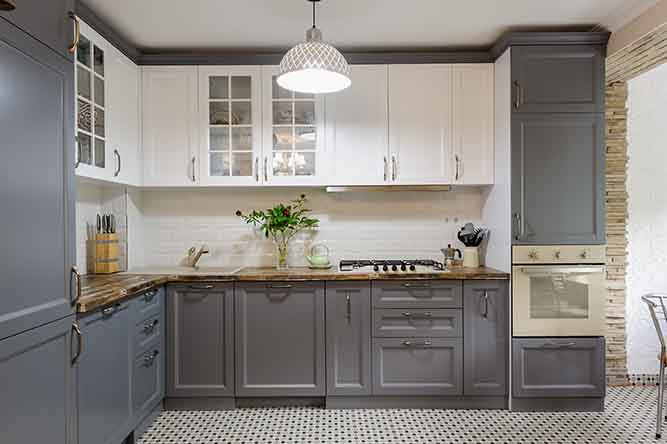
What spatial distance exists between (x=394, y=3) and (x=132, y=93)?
6.12ft

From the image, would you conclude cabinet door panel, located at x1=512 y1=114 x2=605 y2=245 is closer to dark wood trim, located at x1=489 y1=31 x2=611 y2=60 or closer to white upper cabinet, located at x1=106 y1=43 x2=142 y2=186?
dark wood trim, located at x1=489 y1=31 x2=611 y2=60

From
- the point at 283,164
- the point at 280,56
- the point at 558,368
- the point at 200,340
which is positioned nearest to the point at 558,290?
the point at 558,368

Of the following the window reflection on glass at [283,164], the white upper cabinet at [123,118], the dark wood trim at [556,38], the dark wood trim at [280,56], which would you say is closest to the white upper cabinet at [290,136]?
the window reflection on glass at [283,164]

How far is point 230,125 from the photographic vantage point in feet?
10.7

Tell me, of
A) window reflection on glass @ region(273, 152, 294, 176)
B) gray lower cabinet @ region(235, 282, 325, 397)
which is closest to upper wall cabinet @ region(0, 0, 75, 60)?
window reflection on glass @ region(273, 152, 294, 176)

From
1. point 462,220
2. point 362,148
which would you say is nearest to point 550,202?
point 462,220

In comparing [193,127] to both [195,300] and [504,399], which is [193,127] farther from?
[504,399]

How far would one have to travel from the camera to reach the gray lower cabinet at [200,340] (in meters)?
2.99

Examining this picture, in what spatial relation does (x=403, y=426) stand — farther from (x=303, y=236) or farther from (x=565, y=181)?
(x=565, y=181)

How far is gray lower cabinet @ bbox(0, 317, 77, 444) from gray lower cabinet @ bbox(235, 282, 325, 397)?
1.24 m

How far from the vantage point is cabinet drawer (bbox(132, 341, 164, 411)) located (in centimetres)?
257

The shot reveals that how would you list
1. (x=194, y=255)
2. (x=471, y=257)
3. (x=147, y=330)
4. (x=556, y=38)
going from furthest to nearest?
(x=194, y=255), (x=471, y=257), (x=556, y=38), (x=147, y=330)

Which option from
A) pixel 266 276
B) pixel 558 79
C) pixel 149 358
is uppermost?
pixel 558 79

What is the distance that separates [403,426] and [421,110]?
213 cm
